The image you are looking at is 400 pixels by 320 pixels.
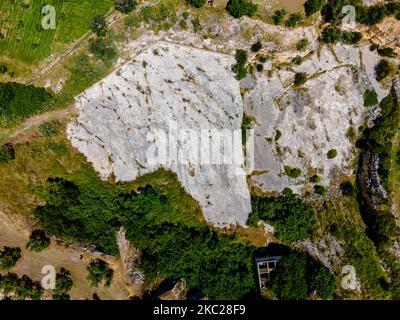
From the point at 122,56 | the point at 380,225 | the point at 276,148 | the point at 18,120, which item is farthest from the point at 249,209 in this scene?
the point at 18,120

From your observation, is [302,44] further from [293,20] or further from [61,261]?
[61,261]

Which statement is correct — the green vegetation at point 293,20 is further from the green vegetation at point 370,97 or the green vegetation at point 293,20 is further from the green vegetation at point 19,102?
the green vegetation at point 19,102

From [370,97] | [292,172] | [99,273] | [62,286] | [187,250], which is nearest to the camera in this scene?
[62,286]

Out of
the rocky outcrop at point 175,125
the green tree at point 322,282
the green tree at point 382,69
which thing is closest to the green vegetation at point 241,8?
the rocky outcrop at point 175,125

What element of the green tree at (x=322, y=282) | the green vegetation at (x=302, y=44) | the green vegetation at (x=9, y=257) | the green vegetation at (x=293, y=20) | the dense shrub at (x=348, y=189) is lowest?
the green tree at (x=322, y=282)

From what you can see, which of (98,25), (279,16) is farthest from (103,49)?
(279,16)
